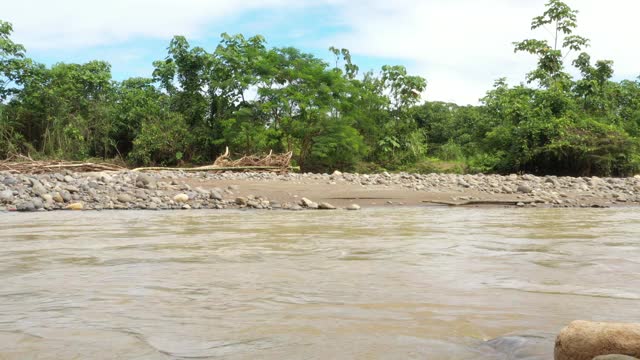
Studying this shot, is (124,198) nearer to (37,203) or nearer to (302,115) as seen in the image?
(37,203)

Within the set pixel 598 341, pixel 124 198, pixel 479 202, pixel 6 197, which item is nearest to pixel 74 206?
pixel 124 198

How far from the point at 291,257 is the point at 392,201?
21.6ft

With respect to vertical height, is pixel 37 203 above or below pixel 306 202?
below

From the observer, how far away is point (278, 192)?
10570mm

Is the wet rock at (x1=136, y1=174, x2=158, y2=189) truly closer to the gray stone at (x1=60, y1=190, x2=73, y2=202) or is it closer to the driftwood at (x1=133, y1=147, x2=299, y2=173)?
the gray stone at (x1=60, y1=190, x2=73, y2=202)

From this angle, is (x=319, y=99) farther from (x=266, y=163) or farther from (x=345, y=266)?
(x=345, y=266)

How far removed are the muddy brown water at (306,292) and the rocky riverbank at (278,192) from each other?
154 inches

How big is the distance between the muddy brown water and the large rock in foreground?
219 millimetres

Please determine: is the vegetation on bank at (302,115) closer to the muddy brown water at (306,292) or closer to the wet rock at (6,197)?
the wet rock at (6,197)

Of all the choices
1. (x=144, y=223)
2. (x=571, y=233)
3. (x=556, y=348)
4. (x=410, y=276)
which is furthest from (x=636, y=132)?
(x=556, y=348)

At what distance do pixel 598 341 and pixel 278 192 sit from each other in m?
9.22

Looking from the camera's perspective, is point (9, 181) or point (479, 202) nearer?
point (9, 181)

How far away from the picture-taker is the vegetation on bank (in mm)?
19172

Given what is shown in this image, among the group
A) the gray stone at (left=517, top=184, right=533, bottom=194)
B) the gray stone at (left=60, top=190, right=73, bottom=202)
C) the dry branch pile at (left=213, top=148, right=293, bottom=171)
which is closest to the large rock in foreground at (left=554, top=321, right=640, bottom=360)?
the gray stone at (left=60, top=190, right=73, bottom=202)
